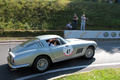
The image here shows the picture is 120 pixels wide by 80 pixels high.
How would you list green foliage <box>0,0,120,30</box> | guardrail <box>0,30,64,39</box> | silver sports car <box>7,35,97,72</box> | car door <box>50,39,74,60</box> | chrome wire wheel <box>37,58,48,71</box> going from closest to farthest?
1. silver sports car <box>7,35,97,72</box>
2. chrome wire wheel <box>37,58,48,71</box>
3. car door <box>50,39,74,60</box>
4. guardrail <box>0,30,64,39</box>
5. green foliage <box>0,0,120,30</box>

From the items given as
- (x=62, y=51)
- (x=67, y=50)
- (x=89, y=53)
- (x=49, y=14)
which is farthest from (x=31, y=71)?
(x=49, y=14)

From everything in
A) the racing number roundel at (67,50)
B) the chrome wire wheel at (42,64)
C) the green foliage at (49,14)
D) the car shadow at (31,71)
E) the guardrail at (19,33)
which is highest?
the green foliage at (49,14)

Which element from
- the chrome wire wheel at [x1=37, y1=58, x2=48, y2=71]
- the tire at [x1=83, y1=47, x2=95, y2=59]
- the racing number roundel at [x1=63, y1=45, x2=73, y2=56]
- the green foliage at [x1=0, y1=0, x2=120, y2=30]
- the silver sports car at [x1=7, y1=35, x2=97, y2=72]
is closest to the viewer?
the silver sports car at [x1=7, y1=35, x2=97, y2=72]

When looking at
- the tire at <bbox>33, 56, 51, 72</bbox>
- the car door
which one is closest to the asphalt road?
the tire at <bbox>33, 56, 51, 72</bbox>

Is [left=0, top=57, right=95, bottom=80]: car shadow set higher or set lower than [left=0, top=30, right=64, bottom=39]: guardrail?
lower

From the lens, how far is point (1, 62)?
6.37 meters

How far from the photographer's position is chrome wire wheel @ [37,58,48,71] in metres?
5.21

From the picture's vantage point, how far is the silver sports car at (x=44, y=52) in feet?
16.0

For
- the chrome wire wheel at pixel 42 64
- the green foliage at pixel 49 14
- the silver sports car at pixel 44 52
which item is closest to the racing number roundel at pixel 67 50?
the silver sports car at pixel 44 52

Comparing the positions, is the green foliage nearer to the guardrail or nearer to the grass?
the guardrail

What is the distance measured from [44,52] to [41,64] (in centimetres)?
53

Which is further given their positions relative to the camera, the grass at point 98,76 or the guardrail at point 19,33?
the guardrail at point 19,33

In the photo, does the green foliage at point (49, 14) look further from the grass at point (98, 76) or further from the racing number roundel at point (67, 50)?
the grass at point (98, 76)

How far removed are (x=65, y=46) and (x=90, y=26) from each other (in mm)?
11274
